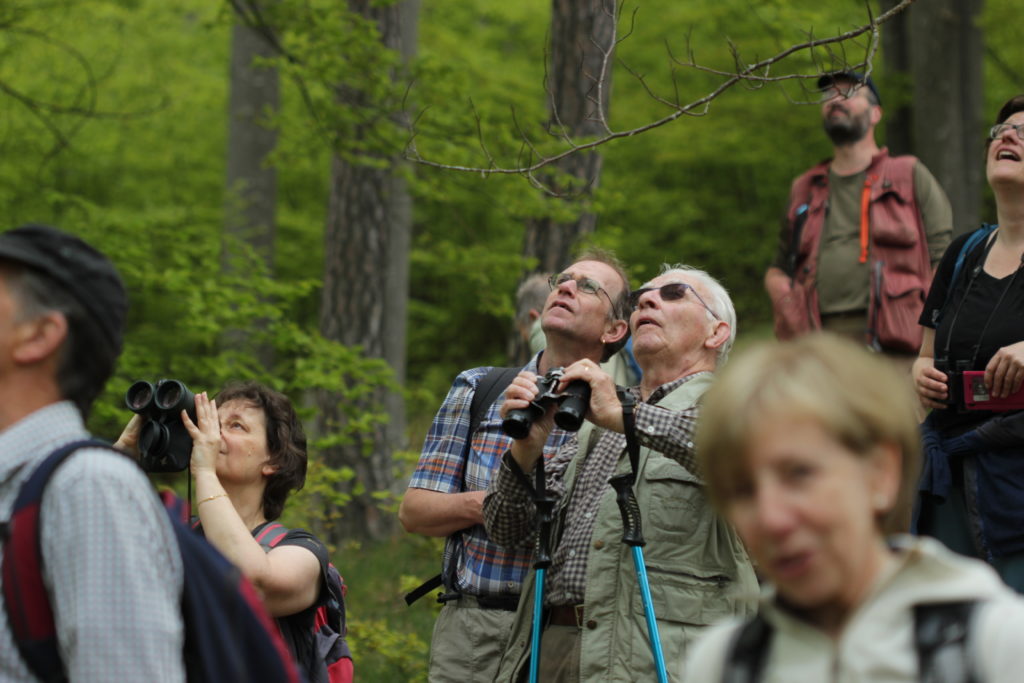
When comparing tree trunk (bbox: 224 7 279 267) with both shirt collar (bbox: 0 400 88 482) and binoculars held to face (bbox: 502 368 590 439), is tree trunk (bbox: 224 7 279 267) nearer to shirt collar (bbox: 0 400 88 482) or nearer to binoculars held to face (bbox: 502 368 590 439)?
binoculars held to face (bbox: 502 368 590 439)

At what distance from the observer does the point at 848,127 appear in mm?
6723

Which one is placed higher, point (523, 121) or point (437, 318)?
point (523, 121)

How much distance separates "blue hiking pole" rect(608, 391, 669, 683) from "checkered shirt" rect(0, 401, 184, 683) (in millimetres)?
1753

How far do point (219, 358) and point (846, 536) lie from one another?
654 centimetres

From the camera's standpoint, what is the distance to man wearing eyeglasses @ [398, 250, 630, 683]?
168 inches

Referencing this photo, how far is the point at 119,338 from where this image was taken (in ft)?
7.56

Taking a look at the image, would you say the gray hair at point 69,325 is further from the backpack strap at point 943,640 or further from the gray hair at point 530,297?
the gray hair at point 530,297

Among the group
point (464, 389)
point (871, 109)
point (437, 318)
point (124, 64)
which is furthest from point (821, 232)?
point (124, 64)

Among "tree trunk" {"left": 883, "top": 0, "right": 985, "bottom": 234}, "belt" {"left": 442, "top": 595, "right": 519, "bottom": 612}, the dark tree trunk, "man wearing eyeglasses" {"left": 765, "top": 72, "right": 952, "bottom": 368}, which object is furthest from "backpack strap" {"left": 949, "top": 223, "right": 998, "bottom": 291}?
the dark tree trunk

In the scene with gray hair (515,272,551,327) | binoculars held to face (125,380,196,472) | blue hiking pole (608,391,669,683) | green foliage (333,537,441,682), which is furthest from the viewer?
gray hair (515,272,551,327)

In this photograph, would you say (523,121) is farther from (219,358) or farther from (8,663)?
(8,663)

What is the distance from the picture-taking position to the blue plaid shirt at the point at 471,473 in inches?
169

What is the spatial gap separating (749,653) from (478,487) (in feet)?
8.34

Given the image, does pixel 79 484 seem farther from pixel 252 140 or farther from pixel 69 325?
pixel 252 140
